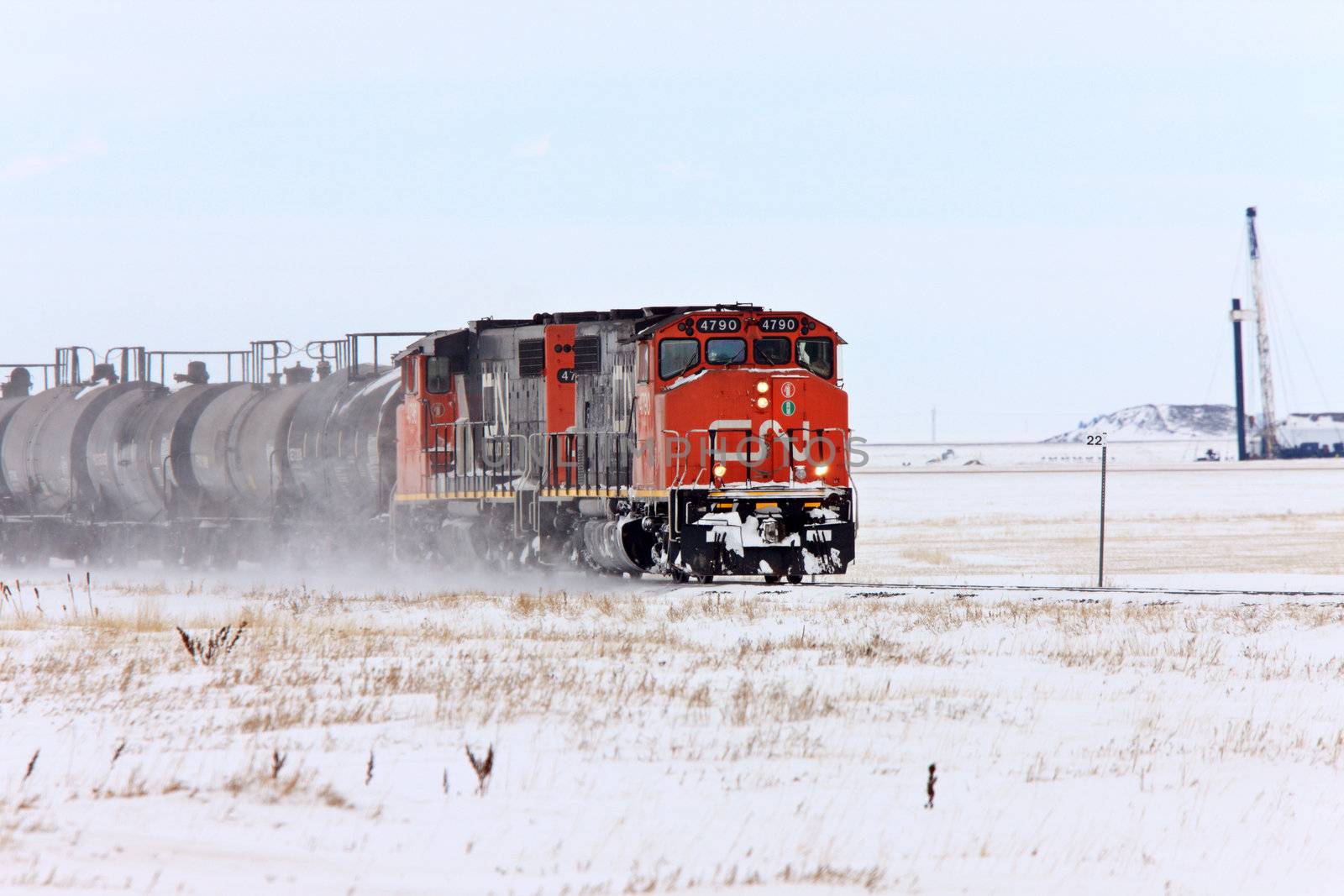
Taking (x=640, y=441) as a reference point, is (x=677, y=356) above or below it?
above

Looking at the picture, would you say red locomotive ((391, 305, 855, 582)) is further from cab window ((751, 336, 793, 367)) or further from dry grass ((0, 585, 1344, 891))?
dry grass ((0, 585, 1344, 891))

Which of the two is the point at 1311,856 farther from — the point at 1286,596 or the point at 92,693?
the point at 1286,596

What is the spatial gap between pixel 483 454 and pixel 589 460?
2228 mm

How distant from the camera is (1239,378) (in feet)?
420

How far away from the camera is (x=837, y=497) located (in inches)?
841

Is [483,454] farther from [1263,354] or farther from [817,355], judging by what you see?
[1263,354]

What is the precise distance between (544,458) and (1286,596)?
10367 mm

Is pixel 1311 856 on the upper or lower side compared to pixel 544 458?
lower

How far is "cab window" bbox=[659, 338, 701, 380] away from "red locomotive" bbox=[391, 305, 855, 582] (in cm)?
2

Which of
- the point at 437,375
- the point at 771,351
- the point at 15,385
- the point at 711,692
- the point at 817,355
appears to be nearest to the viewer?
the point at 711,692

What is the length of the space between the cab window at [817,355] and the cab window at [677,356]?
59.8 inches

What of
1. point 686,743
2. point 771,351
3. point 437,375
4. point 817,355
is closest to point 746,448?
point 771,351

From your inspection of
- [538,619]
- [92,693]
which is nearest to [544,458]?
[538,619]

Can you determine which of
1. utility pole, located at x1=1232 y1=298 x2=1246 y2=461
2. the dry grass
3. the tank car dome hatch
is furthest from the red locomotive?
utility pole, located at x1=1232 y1=298 x2=1246 y2=461
